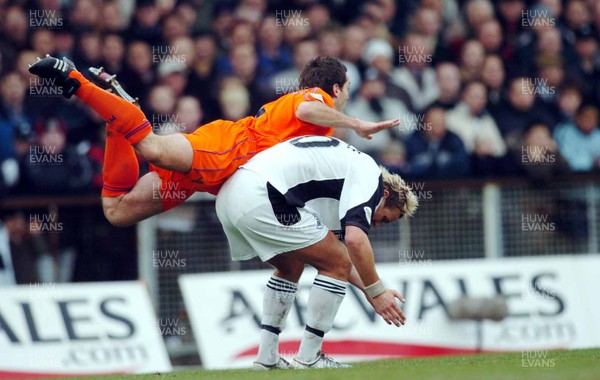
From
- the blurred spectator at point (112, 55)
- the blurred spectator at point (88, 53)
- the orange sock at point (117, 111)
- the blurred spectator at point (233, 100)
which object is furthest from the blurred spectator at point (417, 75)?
the orange sock at point (117, 111)

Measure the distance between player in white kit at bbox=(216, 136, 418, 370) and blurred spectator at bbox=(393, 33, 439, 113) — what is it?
466 cm

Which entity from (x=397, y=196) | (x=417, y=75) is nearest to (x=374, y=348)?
(x=417, y=75)

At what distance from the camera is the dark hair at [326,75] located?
30.4 ft

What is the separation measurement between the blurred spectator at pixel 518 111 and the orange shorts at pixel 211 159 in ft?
16.4

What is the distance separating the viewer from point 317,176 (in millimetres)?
8609

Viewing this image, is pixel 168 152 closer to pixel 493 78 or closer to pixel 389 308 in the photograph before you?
pixel 389 308

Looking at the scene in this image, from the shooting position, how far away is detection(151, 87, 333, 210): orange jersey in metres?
8.73

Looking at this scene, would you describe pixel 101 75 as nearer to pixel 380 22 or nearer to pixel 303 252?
pixel 303 252

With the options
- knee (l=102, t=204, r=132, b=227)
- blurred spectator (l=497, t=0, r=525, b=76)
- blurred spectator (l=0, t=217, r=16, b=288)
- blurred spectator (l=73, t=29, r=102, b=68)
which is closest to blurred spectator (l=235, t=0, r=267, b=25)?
blurred spectator (l=73, t=29, r=102, b=68)

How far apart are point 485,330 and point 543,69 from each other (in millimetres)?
3556

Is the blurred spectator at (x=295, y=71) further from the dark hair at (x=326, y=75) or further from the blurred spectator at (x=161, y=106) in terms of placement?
the dark hair at (x=326, y=75)

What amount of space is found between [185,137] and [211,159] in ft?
0.86

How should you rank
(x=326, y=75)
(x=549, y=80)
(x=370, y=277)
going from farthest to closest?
(x=549, y=80), (x=326, y=75), (x=370, y=277)

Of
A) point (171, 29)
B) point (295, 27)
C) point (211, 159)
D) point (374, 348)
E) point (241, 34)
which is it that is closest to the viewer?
point (211, 159)
